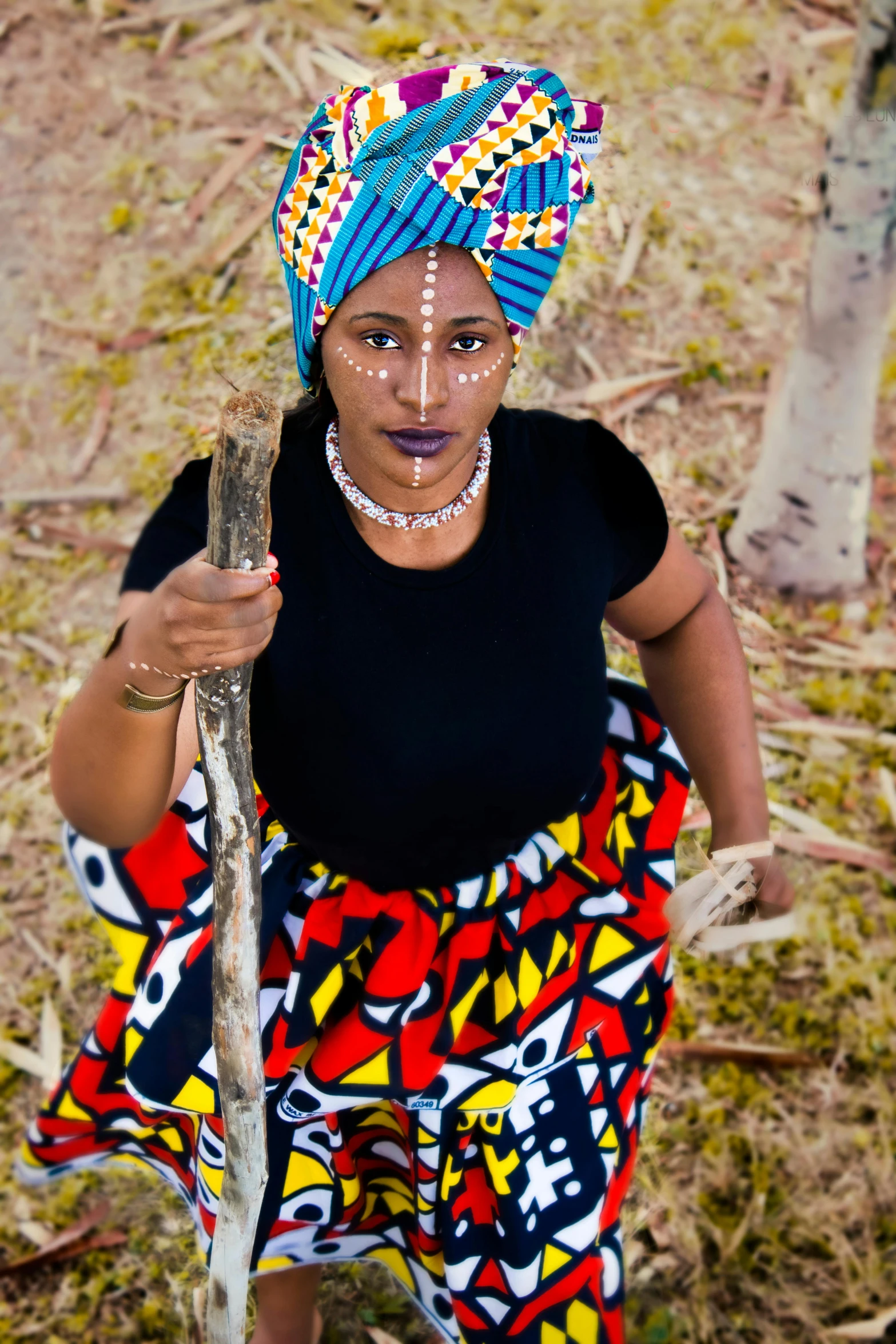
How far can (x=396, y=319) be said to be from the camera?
1655mm

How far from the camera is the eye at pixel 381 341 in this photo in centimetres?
169

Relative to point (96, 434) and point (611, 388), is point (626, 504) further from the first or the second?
point (96, 434)

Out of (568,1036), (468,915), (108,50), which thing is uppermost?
(108,50)

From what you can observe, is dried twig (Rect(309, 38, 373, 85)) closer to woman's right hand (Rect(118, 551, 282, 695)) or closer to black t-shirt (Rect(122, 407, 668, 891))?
black t-shirt (Rect(122, 407, 668, 891))

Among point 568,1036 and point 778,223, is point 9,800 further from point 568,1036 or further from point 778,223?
point 778,223

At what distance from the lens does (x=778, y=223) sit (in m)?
4.92

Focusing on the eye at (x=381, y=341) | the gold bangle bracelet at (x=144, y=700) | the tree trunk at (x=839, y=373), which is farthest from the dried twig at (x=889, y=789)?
the gold bangle bracelet at (x=144, y=700)

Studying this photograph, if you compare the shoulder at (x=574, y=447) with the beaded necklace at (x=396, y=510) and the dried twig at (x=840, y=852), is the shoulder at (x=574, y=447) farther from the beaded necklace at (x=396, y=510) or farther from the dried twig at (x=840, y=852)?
the dried twig at (x=840, y=852)

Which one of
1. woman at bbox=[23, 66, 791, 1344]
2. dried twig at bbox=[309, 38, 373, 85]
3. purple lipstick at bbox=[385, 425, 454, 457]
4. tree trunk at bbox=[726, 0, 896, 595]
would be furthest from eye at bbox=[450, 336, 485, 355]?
dried twig at bbox=[309, 38, 373, 85]

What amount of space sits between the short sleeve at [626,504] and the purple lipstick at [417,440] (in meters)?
0.48

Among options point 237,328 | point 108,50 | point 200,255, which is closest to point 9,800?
point 237,328

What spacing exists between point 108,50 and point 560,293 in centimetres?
266

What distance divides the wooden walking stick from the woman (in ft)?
0.27

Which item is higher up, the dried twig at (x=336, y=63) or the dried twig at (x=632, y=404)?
the dried twig at (x=336, y=63)
